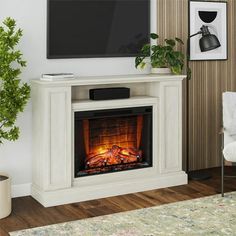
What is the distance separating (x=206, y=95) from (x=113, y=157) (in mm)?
1376

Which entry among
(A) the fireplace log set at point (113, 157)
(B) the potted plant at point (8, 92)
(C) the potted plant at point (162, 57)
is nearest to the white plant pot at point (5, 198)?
(B) the potted plant at point (8, 92)

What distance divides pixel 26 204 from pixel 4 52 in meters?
1.30

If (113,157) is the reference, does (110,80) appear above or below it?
above

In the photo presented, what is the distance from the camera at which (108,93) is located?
174 inches

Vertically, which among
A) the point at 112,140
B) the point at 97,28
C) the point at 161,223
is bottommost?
the point at 161,223

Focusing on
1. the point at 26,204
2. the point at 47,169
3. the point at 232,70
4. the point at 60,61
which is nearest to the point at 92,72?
the point at 60,61

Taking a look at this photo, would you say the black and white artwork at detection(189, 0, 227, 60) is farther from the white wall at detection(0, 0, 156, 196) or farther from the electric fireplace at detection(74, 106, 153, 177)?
the white wall at detection(0, 0, 156, 196)

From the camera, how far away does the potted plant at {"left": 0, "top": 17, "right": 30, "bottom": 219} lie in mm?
3822

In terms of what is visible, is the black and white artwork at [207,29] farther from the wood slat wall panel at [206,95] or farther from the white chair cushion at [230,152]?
the white chair cushion at [230,152]

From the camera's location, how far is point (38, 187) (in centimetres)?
432

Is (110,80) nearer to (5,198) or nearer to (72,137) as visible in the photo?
(72,137)

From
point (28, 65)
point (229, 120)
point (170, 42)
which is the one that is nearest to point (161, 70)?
point (170, 42)

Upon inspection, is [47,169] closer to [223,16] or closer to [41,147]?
[41,147]

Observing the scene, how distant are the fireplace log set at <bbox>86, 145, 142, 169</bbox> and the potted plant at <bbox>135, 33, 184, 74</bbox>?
80cm
